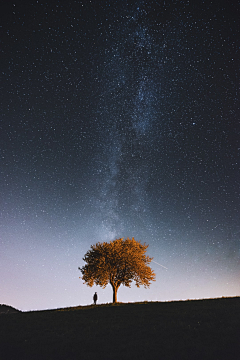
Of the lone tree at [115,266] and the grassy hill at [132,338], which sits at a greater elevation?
the lone tree at [115,266]

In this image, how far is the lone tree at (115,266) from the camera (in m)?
40.6

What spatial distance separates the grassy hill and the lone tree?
21.0m

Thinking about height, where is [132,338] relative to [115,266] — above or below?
below

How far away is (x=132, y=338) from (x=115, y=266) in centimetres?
2788

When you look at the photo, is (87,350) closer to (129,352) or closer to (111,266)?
(129,352)

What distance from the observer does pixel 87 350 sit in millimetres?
12672

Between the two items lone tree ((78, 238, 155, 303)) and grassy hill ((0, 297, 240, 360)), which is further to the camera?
lone tree ((78, 238, 155, 303))

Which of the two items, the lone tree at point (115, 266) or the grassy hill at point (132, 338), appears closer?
the grassy hill at point (132, 338)

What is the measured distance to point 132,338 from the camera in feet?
45.9

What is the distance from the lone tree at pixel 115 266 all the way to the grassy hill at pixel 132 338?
20990 millimetres

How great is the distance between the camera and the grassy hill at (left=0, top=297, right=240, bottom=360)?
11664 mm

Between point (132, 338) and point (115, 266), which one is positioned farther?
point (115, 266)

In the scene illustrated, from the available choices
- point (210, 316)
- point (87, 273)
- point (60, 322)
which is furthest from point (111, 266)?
point (210, 316)

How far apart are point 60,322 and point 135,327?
7.21 m
